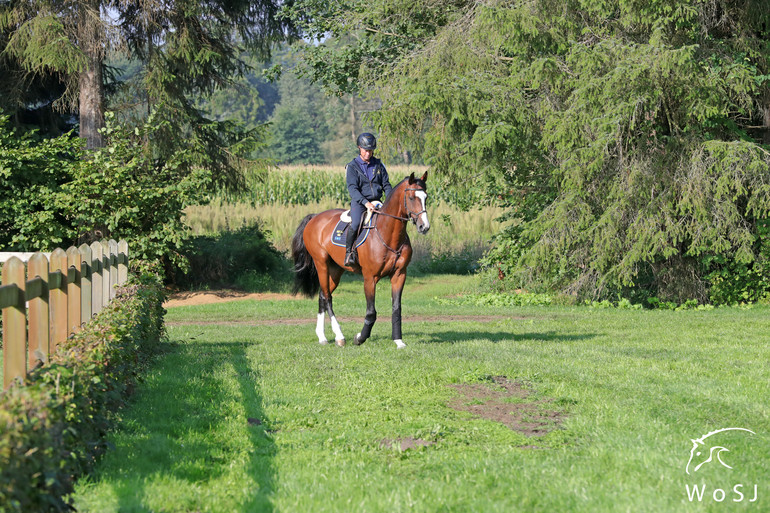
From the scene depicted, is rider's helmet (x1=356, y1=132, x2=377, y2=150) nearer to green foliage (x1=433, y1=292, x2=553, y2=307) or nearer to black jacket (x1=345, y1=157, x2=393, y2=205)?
black jacket (x1=345, y1=157, x2=393, y2=205)

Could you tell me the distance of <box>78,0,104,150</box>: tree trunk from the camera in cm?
2303

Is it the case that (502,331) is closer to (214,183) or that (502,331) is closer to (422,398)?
(422,398)

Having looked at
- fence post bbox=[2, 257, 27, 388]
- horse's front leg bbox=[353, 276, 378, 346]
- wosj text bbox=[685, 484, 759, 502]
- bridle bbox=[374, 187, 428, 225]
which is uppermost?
bridle bbox=[374, 187, 428, 225]

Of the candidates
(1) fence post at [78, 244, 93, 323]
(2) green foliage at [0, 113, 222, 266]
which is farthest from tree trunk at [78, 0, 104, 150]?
(1) fence post at [78, 244, 93, 323]

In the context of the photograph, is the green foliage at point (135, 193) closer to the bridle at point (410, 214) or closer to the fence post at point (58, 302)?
the bridle at point (410, 214)

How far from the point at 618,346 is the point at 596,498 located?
311 inches

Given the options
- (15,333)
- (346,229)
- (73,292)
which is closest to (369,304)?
(346,229)

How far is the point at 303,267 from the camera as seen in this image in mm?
14539

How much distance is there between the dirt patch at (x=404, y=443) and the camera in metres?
6.60

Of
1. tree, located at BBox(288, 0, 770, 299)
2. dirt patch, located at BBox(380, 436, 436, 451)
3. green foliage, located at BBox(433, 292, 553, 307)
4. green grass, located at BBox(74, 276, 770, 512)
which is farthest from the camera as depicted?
green foliage, located at BBox(433, 292, 553, 307)

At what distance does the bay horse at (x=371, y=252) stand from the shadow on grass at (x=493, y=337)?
1182 millimetres

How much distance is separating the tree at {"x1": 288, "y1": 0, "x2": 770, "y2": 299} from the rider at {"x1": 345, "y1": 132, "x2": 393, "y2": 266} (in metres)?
7.02

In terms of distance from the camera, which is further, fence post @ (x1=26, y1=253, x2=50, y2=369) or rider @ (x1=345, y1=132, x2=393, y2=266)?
rider @ (x1=345, y1=132, x2=393, y2=266)

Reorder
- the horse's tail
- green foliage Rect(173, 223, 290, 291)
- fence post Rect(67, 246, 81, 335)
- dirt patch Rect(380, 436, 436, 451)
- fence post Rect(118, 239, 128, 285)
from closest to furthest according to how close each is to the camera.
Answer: dirt patch Rect(380, 436, 436, 451), fence post Rect(67, 246, 81, 335), fence post Rect(118, 239, 128, 285), the horse's tail, green foliage Rect(173, 223, 290, 291)
